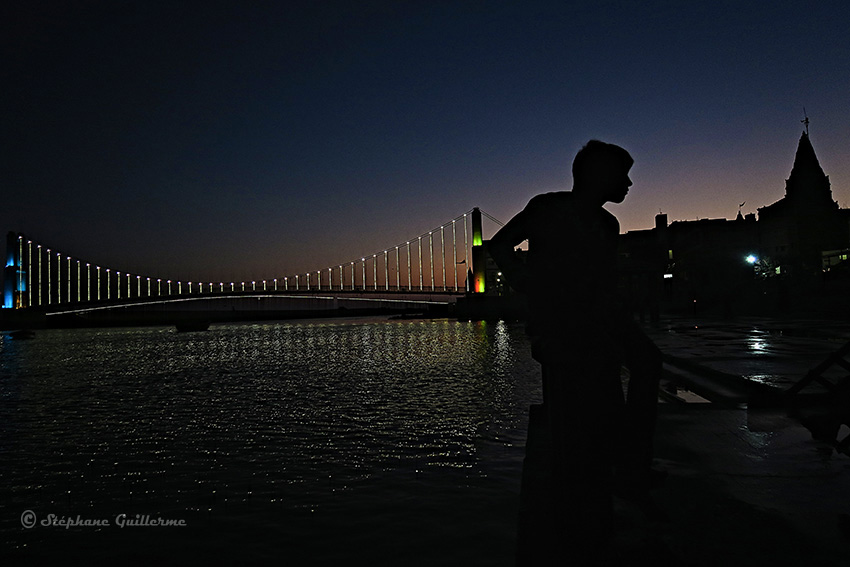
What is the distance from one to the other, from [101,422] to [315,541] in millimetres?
8107

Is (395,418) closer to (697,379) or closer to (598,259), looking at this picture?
(697,379)

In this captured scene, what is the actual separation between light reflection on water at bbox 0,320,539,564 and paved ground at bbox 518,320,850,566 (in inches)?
38.2

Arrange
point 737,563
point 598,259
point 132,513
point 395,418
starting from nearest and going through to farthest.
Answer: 1. point 737,563
2. point 598,259
3. point 132,513
4. point 395,418

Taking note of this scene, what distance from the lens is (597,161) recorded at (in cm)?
292

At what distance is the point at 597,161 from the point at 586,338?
866mm

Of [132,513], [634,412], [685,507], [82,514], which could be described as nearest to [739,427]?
[685,507]

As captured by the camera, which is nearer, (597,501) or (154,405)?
(597,501)

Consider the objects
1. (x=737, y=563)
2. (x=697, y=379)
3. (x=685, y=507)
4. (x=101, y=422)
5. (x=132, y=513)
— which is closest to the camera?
(x=737, y=563)

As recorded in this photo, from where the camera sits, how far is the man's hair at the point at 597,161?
2918mm

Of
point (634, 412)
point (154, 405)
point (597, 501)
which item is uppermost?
point (634, 412)

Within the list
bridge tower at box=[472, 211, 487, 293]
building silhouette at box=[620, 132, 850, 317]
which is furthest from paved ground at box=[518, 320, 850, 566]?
bridge tower at box=[472, 211, 487, 293]

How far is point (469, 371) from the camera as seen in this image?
670 inches

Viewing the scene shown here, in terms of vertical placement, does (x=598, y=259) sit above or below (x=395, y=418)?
above

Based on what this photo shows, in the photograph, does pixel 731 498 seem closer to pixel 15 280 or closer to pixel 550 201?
pixel 550 201
